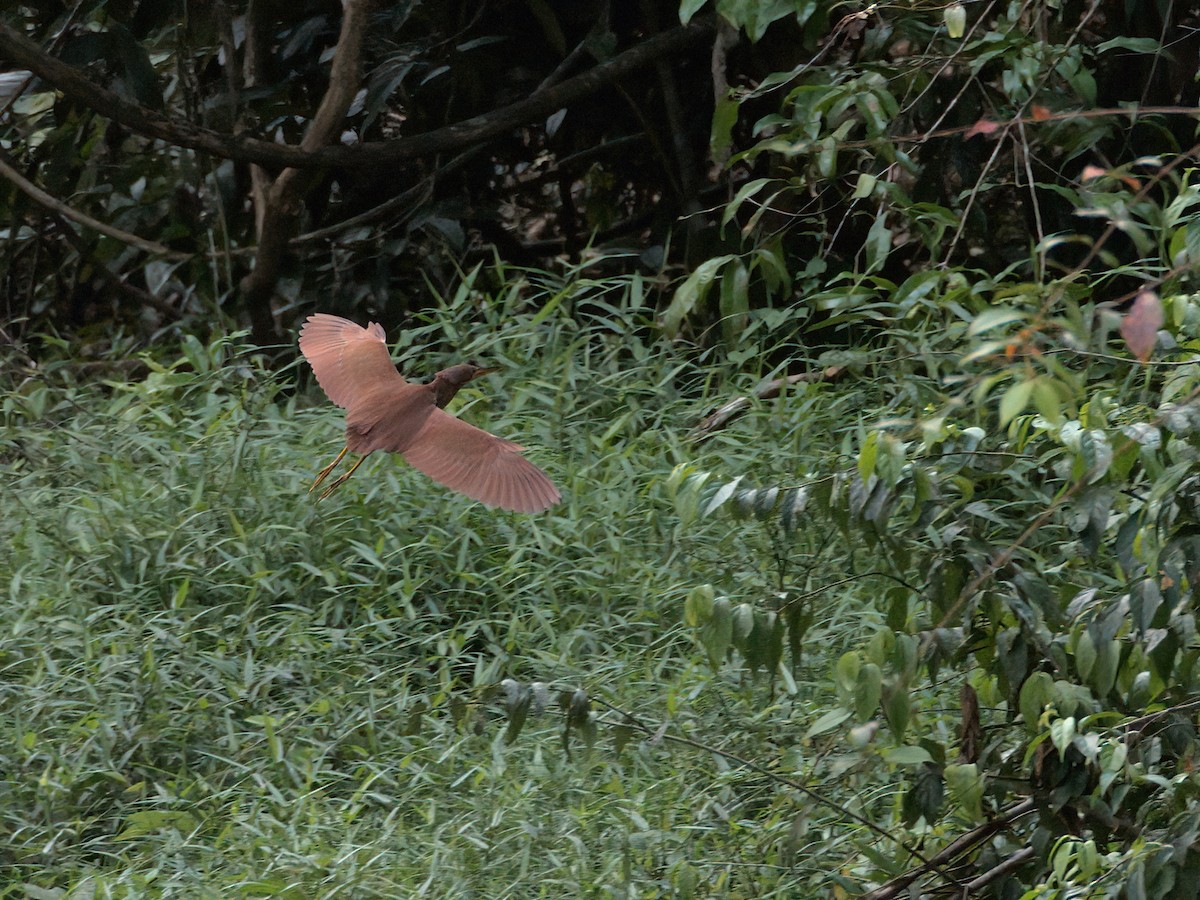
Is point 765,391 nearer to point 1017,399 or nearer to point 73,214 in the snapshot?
point 73,214

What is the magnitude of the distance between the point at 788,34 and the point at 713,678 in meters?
2.21

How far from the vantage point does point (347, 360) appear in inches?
135

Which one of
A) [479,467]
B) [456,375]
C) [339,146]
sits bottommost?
[479,467]

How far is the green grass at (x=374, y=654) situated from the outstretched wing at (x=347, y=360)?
1.05 feet

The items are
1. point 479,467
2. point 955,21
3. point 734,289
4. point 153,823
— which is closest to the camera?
point 955,21

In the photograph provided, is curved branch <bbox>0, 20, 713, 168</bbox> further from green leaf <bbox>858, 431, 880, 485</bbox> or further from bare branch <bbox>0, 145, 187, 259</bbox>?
green leaf <bbox>858, 431, 880, 485</bbox>

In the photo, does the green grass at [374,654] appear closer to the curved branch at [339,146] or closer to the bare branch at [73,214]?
the curved branch at [339,146]

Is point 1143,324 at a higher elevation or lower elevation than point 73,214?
higher

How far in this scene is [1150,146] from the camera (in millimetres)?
4098

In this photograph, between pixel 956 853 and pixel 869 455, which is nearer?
pixel 869 455

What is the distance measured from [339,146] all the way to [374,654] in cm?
184

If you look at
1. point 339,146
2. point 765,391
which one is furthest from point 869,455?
point 339,146

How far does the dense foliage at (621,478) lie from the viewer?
1.96 metres

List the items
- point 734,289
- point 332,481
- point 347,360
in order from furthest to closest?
point 332,481 < point 347,360 < point 734,289
